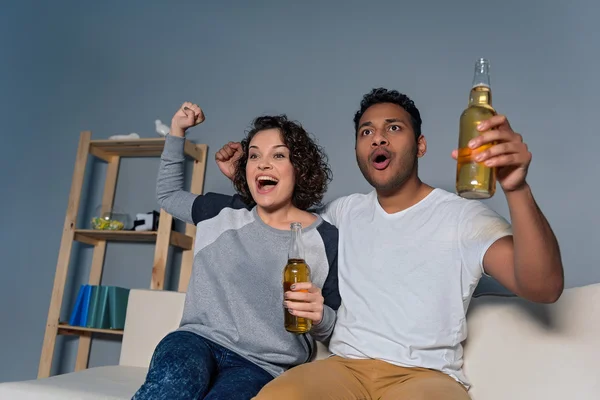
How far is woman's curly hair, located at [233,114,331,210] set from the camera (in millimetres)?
1623

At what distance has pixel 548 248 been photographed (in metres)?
1.05

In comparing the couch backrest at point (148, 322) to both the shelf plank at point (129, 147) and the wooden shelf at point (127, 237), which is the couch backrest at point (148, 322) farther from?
the shelf plank at point (129, 147)

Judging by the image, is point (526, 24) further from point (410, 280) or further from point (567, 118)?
point (410, 280)

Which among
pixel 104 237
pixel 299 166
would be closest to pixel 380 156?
pixel 299 166

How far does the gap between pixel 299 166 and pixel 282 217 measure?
0.16 meters

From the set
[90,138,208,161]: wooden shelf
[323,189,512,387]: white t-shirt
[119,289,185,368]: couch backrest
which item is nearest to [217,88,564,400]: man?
[323,189,512,387]: white t-shirt

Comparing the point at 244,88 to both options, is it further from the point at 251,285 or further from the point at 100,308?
the point at 251,285

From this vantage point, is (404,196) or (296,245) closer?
(296,245)

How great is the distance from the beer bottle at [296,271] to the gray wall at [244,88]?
52.6 inches

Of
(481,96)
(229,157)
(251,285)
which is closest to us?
(481,96)

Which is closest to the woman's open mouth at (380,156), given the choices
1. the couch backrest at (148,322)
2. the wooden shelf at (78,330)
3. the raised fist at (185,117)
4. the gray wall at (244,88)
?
the raised fist at (185,117)

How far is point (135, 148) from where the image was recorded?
9.59 ft

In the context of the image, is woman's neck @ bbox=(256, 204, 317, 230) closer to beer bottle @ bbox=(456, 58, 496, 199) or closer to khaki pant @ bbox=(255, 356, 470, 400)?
khaki pant @ bbox=(255, 356, 470, 400)

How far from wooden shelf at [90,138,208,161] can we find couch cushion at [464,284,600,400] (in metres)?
1.77
